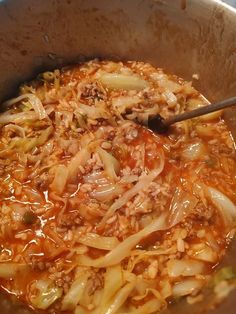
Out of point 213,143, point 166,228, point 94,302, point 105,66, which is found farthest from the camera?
point 105,66

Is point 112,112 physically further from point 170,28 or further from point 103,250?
point 103,250

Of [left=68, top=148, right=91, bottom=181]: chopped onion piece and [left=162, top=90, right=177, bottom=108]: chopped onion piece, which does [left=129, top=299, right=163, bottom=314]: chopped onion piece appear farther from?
[left=162, top=90, right=177, bottom=108]: chopped onion piece

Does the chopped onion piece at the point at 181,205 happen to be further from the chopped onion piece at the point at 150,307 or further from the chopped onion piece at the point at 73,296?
the chopped onion piece at the point at 73,296

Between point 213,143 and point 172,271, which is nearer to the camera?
point 172,271

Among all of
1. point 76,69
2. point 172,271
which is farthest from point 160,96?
point 172,271

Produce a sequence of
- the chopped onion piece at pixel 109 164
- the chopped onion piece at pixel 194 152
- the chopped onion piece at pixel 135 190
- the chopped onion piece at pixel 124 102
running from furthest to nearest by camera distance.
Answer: the chopped onion piece at pixel 124 102 < the chopped onion piece at pixel 194 152 < the chopped onion piece at pixel 109 164 < the chopped onion piece at pixel 135 190

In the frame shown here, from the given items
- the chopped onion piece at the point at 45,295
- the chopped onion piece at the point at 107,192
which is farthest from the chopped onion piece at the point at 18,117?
the chopped onion piece at the point at 45,295
